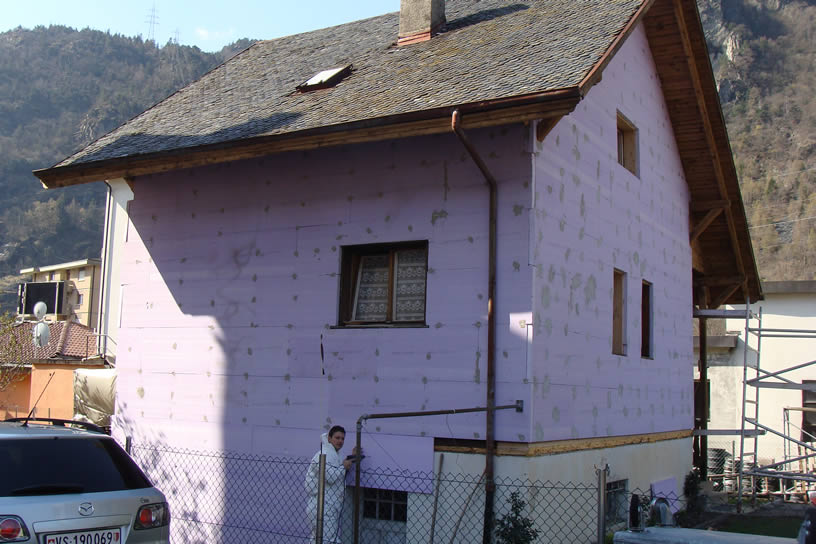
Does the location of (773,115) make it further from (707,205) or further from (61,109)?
(61,109)

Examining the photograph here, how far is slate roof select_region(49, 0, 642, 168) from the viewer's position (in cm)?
976

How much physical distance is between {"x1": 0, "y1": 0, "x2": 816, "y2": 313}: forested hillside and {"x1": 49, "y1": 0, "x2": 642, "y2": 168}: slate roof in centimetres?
5287

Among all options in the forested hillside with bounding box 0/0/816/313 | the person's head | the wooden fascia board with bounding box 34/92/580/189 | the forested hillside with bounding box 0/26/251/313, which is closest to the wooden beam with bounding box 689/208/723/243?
the wooden fascia board with bounding box 34/92/580/189

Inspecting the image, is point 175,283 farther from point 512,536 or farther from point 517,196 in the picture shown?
point 512,536

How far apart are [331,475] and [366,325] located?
208 cm

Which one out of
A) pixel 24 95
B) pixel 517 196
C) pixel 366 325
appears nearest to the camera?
pixel 517 196

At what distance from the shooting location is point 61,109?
399 ft

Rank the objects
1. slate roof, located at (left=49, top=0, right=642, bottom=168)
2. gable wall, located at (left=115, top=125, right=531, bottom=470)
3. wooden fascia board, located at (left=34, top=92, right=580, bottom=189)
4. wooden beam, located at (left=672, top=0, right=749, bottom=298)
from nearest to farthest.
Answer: wooden fascia board, located at (left=34, top=92, right=580, bottom=189)
slate roof, located at (left=49, top=0, right=642, bottom=168)
gable wall, located at (left=115, top=125, right=531, bottom=470)
wooden beam, located at (left=672, top=0, right=749, bottom=298)

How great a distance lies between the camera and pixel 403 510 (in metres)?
10.2

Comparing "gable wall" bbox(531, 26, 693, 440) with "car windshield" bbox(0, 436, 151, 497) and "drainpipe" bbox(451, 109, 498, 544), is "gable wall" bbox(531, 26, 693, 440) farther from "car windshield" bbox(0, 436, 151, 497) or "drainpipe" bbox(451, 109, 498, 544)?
"car windshield" bbox(0, 436, 151, 497)

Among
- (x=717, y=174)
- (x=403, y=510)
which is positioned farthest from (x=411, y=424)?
(x=717, y=174)

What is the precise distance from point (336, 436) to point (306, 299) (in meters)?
2.19

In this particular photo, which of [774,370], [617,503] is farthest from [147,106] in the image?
[617,503]

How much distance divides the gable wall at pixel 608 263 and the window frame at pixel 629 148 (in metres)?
0.17
